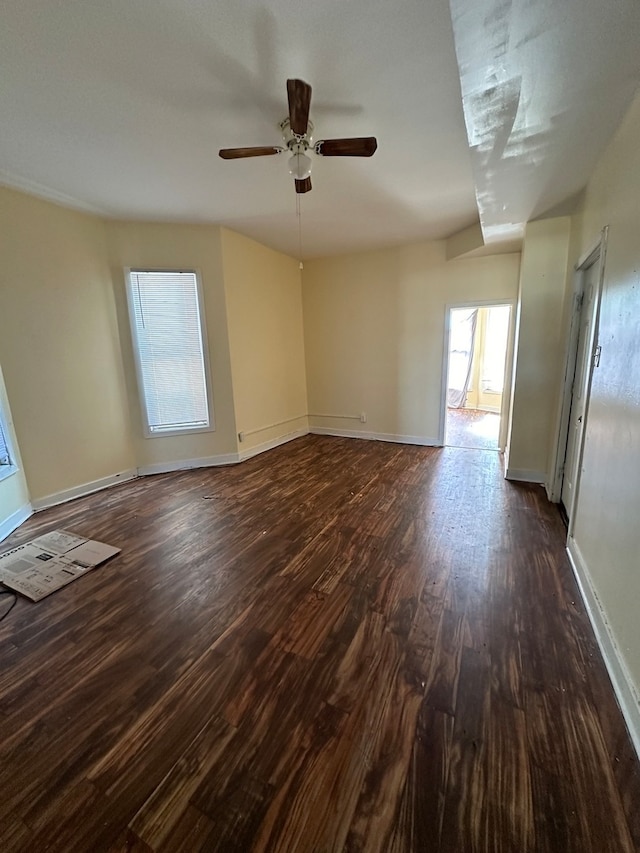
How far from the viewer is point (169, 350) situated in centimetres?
402

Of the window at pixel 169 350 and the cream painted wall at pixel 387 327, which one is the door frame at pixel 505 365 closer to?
the cream painted wall at pixel 387 327

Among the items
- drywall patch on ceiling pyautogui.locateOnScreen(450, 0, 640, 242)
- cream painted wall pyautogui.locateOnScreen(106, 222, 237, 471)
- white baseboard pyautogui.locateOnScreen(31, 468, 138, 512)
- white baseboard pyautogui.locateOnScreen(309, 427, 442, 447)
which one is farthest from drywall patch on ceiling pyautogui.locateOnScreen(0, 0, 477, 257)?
white baseboard pyautogui.locateOnScreen(309, 427, 442, 447)

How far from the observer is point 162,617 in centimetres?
192

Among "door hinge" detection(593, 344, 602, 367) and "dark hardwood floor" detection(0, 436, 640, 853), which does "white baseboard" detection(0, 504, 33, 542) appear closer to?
"dark hardwood floor" detection(0, 436, 640, 853)

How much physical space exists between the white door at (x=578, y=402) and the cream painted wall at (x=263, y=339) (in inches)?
137

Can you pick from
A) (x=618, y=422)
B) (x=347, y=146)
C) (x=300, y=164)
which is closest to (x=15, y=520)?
(x=300, y=164)

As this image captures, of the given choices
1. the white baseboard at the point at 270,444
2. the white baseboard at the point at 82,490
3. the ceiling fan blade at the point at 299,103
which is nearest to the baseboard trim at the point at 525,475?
the white baseboard at the point at 270,444

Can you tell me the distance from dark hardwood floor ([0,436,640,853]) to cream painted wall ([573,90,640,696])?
0.30 meters

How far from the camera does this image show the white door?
8.21 ft

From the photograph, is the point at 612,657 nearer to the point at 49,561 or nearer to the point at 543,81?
the point at 543,81

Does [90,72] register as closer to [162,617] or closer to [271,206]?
[271,206]

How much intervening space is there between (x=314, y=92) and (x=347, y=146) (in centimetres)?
29

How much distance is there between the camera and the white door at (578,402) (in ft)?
8.21

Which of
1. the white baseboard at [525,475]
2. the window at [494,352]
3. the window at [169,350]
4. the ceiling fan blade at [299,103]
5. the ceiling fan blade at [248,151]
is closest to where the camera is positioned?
the ceiling fan blade at [299,103]
